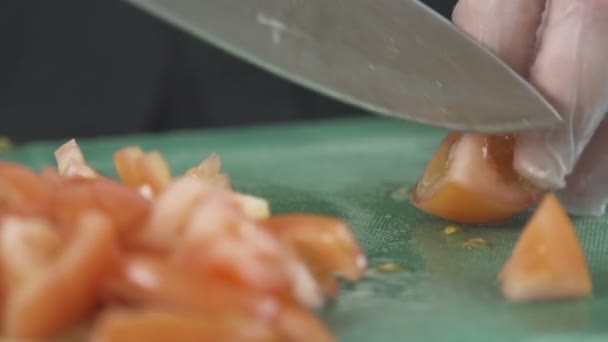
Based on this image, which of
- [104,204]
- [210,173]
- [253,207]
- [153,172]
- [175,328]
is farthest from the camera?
[210,173]

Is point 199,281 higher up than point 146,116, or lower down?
lower down

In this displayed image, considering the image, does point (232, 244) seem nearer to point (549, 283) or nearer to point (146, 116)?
point (549, 283)

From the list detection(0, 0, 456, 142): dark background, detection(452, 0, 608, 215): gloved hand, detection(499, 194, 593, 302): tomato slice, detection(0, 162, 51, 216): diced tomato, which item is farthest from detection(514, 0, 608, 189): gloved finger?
detection(0, 0, 456, 142): dark background

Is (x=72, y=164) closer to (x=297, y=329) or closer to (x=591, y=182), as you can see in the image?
(x=297, y=329)

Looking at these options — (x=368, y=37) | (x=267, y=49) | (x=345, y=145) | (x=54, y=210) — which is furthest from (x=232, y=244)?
(x=345, y=145)

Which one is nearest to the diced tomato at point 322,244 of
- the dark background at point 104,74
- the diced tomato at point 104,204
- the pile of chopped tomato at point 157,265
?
the pile of chopped tomato at point 157,265

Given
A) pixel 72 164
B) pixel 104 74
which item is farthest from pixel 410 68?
pixel 104 74

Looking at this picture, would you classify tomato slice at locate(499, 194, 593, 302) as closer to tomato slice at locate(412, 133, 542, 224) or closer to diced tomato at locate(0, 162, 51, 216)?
tomato slice at locate(412, 133, 542, 224)
